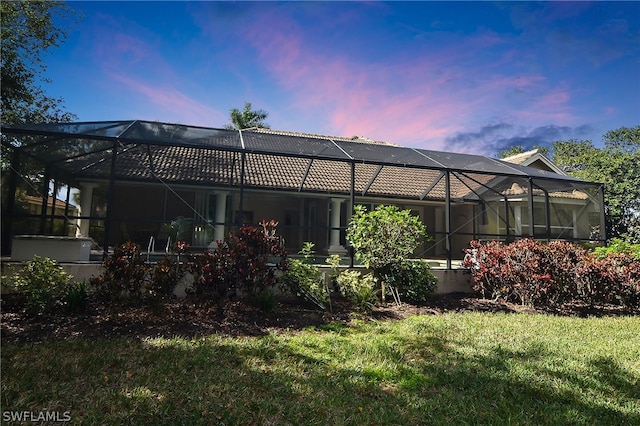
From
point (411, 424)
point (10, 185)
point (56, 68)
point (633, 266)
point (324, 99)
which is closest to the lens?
point (411, 424)

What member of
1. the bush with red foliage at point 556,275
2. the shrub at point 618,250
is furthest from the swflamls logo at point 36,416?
the shrub at point 618,250

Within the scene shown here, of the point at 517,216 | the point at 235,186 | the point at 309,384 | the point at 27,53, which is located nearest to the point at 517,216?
the point at 517,216

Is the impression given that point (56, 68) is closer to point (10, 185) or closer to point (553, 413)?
point (10, 185)

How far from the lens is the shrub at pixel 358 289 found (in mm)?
6202

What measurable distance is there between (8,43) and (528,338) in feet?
57.4

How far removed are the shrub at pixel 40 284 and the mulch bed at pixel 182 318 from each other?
0.56ft

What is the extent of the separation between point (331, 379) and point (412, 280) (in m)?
4.00

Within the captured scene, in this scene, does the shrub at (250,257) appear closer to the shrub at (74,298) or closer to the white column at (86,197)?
the shrub at (74,298)

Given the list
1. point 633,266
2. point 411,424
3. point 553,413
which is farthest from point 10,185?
point 633,266

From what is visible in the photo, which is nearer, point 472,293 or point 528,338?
point 528,338

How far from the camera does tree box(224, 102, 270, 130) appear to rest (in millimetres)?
29391

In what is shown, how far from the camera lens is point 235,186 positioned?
1123 cm

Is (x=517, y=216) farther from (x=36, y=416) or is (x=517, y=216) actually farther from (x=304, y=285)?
(x=36, y=416)

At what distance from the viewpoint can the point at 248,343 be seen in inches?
162
